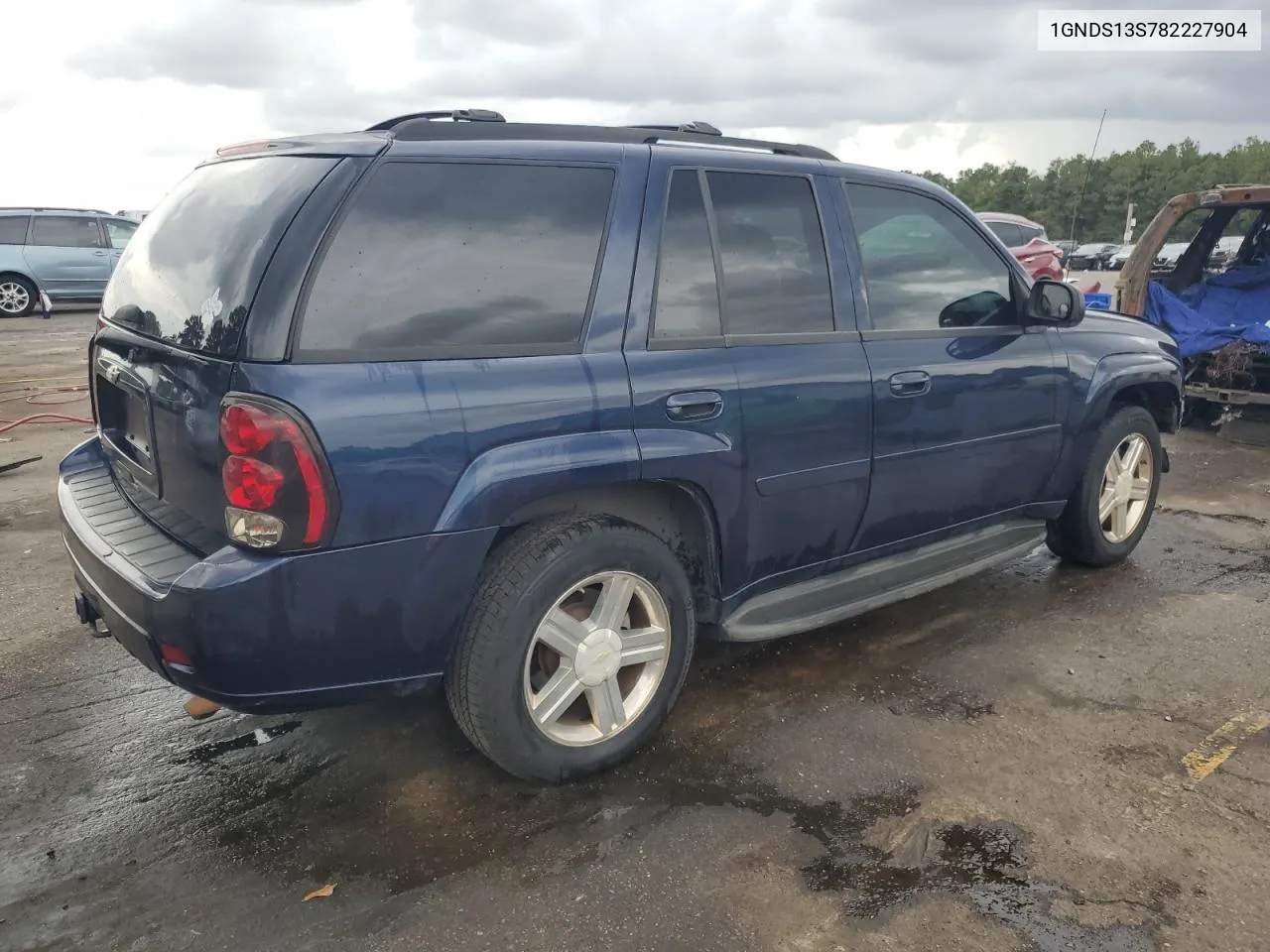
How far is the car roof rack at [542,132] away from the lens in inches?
110

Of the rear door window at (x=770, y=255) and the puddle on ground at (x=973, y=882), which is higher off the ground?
the rear door window at (x=770, y=255)

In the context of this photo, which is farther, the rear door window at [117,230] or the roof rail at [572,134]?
the rear door window at [117,230]

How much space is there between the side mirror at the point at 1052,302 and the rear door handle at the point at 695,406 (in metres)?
1.74

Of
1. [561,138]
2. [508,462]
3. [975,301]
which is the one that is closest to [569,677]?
[508,462]

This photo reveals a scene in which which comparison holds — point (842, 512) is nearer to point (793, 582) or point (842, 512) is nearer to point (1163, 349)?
point (793, 582)

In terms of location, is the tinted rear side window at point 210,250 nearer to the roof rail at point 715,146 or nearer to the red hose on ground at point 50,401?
the roof rail at point 715,146

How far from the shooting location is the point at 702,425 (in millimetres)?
2979

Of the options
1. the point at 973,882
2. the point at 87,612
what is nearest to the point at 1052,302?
the point at 973,882

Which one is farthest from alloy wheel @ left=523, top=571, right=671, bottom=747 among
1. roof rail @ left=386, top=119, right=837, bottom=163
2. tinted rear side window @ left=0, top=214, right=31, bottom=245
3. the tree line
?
the tree line

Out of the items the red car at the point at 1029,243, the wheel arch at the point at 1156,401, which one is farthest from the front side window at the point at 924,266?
the red car at the point at 1029,243

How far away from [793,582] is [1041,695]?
1.00 meters

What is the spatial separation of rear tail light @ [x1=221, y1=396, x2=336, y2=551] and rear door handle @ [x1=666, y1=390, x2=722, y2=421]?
1036 mm

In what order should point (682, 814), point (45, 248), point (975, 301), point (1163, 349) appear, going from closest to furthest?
point (682, 814)
point (975, 301)
point (1163, 349)
point (45, 248)

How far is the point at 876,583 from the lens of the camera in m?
3.64
